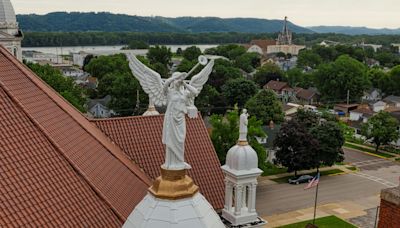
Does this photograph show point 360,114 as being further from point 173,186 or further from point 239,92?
point 173,186


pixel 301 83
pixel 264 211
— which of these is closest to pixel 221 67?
pixel 301 83

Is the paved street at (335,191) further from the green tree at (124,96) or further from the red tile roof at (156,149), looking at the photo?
the green tree at (124,96)

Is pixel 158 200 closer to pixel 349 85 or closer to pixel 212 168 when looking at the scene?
pixel 212 168

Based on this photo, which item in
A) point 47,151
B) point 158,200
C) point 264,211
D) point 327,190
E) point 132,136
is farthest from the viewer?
point 327,190

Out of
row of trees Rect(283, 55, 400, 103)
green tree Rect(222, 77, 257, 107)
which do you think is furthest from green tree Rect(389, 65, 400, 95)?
green tree Rect(222, 77, 257, 107)

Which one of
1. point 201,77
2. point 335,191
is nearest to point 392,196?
point 201,77

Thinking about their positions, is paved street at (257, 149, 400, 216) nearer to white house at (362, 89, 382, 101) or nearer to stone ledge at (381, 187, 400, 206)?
stone ledge at (381, 187, 400, 206)
